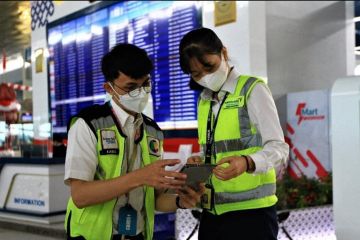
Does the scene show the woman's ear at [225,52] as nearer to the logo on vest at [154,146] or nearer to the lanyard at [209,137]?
the lanyard at [209,137]

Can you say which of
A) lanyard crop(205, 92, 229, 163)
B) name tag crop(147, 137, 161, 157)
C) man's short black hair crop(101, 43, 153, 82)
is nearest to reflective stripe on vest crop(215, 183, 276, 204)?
lanyard crop(205, 92, 229, 163)

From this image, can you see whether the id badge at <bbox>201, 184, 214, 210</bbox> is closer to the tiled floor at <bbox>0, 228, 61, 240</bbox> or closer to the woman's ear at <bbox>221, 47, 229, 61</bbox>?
the woman's ear at <bbox>221, 47, 229, 61</bbox>

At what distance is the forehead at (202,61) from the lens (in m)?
1.49

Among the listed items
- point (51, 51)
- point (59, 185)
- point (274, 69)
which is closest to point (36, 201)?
point (59, 185)

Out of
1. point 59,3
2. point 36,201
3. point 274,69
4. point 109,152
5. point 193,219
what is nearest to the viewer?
point 109,152

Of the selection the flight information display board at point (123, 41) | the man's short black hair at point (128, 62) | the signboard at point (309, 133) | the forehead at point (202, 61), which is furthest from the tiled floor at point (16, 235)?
the signboard at point (309, 133)

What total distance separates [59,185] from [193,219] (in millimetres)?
1643

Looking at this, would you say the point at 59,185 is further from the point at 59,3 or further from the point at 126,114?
the point at 59,3

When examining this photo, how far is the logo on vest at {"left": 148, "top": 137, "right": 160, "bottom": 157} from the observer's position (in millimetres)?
1567

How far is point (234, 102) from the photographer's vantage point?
58.7 inches

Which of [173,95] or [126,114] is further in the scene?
[173,95]

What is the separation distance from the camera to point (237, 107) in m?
1.48

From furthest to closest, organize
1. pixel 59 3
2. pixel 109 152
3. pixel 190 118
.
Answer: pixel 59 3 → pixel 190 118 → pixel 109 152

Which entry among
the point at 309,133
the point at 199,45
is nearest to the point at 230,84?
the point at 199,45
